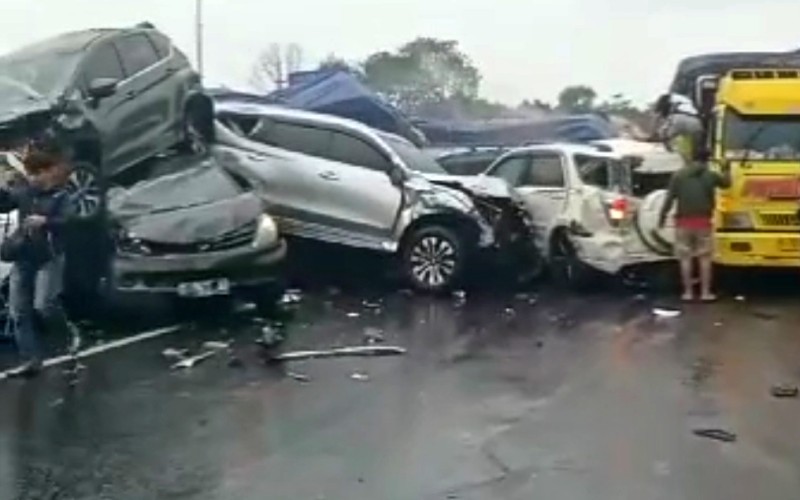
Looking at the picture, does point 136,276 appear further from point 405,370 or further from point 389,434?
point 389,434

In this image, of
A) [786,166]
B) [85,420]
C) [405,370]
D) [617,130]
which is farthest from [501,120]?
[85,420]

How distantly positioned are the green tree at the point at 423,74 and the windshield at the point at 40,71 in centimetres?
2121

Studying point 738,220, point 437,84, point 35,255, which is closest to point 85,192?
point 35,255

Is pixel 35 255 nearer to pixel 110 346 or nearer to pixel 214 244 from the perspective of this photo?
pixel 110 346

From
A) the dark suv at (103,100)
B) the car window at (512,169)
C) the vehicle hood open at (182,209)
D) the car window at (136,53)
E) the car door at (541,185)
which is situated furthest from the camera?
the car window at (512,169)

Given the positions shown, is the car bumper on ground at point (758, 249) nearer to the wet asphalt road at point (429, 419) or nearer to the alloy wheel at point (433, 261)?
the wet asphalt road at point (429, 419)

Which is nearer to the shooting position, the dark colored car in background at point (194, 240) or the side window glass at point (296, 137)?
the dark colored car in background at point (194, 240)

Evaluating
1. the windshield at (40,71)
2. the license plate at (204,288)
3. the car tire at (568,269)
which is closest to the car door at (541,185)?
the car tire at (568,269)

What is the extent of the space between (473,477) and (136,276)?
639 cm

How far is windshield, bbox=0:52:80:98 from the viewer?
15625mm

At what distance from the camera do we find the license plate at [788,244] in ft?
58.2

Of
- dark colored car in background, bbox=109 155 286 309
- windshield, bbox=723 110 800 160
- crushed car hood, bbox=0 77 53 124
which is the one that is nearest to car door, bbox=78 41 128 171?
crushed car hood, bbox=0 77 53 124

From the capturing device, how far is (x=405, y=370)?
40.0ft

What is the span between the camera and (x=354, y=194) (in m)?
18.0
